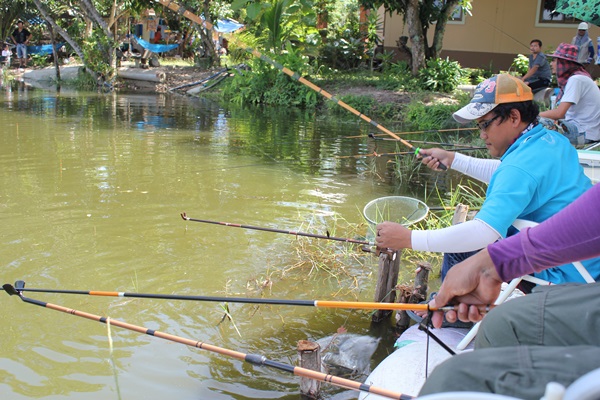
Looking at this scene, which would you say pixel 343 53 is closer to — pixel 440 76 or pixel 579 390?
pixel 440 76

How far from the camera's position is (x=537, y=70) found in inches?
446

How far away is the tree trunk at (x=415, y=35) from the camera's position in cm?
1571

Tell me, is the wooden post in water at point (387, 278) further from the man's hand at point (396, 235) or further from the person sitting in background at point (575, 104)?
the person sitting in background at point (575, 104)

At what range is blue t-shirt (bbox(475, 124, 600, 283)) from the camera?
2502 millimetres

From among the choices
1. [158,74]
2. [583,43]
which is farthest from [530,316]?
[158,74]

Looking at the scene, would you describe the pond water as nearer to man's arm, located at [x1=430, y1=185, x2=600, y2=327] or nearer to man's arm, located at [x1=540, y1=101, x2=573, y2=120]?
man's arm, located at [x1=430, y1=185, x2=600, y2=327]

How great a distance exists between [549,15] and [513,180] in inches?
658

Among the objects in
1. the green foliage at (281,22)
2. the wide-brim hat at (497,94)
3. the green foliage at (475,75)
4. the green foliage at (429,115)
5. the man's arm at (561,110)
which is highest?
the green foliage at (281,22)

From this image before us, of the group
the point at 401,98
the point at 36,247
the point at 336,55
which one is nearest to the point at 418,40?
the point at 401,98

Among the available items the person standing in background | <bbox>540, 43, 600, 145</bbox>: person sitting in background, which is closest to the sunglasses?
<bbox>540, 43, 600, 145</bbox>: person sitting in background

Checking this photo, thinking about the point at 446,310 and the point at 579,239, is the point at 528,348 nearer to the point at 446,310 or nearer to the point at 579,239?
the point at 579,239

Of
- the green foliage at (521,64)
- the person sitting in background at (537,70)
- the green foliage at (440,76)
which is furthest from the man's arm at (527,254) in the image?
the green foliage at (521,64)

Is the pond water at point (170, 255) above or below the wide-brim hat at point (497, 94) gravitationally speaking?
below

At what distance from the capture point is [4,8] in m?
25.0
